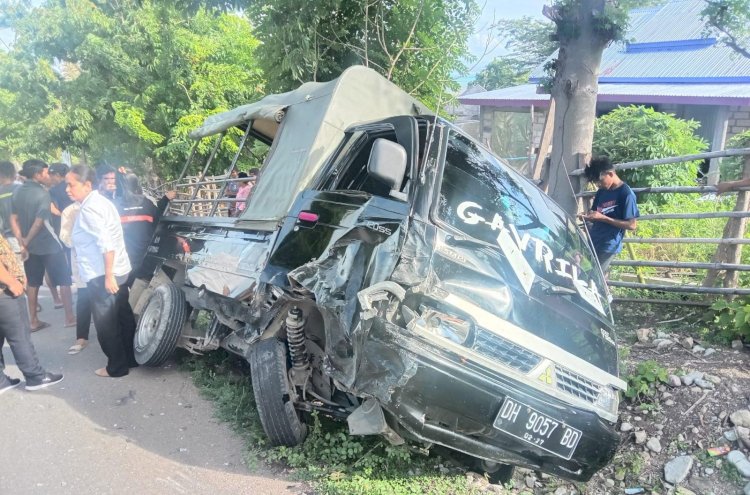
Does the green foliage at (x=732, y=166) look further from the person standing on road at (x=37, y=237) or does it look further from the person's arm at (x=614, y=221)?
the person standing on road at (x=37, y=237)

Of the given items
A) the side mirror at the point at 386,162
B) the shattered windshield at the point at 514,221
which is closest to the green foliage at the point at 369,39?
the shattered windshield at the point at 514,221

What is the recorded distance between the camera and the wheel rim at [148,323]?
16.0 feet

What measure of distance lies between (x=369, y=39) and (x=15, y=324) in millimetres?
6259

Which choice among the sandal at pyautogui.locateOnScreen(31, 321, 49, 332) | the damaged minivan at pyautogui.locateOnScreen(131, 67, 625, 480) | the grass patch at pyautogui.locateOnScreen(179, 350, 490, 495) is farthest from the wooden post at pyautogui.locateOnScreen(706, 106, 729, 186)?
the sandal at pyautogui.locateOnScreen(31, 321, 49, 332)

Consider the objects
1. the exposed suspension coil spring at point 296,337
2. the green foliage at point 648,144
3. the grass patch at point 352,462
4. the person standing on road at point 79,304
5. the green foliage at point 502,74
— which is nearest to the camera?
the grass patch at point 352,462

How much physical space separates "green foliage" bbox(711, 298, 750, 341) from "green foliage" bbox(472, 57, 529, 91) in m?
28.2

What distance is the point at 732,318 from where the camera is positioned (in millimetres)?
4543

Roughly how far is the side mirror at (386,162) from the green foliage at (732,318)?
3310 mm

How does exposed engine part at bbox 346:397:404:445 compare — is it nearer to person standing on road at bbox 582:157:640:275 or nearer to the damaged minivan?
the damaged minivan

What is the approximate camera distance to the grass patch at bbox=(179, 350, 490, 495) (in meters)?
3.14

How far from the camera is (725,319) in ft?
15.0

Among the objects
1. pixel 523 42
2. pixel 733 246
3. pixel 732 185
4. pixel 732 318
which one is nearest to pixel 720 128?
pixel 733 246

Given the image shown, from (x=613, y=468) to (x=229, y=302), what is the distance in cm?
285

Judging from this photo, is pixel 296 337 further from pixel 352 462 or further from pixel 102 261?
pixel 102 261
